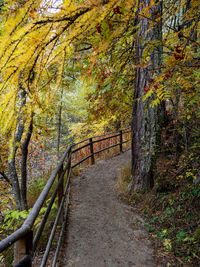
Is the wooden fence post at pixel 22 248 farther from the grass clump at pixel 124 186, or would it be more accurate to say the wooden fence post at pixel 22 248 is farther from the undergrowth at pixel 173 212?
the grass clump at pixel 124 186

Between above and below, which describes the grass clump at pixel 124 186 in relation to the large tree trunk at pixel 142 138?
below

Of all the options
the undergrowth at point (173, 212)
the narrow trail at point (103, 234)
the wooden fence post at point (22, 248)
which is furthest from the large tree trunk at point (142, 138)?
the wooden fence post at point (22, 248)

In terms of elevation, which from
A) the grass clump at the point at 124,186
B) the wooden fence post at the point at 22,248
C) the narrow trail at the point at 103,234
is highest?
the wooden fence post at the point at 22,248

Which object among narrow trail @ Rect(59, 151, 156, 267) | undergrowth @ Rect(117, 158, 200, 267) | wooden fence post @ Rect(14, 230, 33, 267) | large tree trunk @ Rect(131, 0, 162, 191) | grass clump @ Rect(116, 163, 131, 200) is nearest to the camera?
wooden fence post @ Rect(14, 230, 33, 267)

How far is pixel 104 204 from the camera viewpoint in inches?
175

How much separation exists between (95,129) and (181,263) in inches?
393

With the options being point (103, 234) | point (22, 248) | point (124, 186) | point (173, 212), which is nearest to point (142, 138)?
point (124, 186)

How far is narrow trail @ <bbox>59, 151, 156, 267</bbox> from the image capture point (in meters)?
2.70

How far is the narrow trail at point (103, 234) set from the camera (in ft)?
8.85

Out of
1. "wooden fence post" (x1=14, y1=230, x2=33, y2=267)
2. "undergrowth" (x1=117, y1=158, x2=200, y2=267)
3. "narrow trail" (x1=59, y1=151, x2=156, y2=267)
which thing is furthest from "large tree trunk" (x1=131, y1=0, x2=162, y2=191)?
"wooden fence post" (x1=14, y1=230, x2=33, y2=267)

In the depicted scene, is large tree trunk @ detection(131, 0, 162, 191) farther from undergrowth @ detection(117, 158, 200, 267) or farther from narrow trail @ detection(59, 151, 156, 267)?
narrow trail @ detection(59, 151, 156, 267)

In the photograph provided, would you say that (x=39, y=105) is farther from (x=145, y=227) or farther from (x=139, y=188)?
(x=139, y=188)

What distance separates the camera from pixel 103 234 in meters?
3.28

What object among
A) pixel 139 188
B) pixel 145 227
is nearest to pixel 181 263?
pixel 145 227
